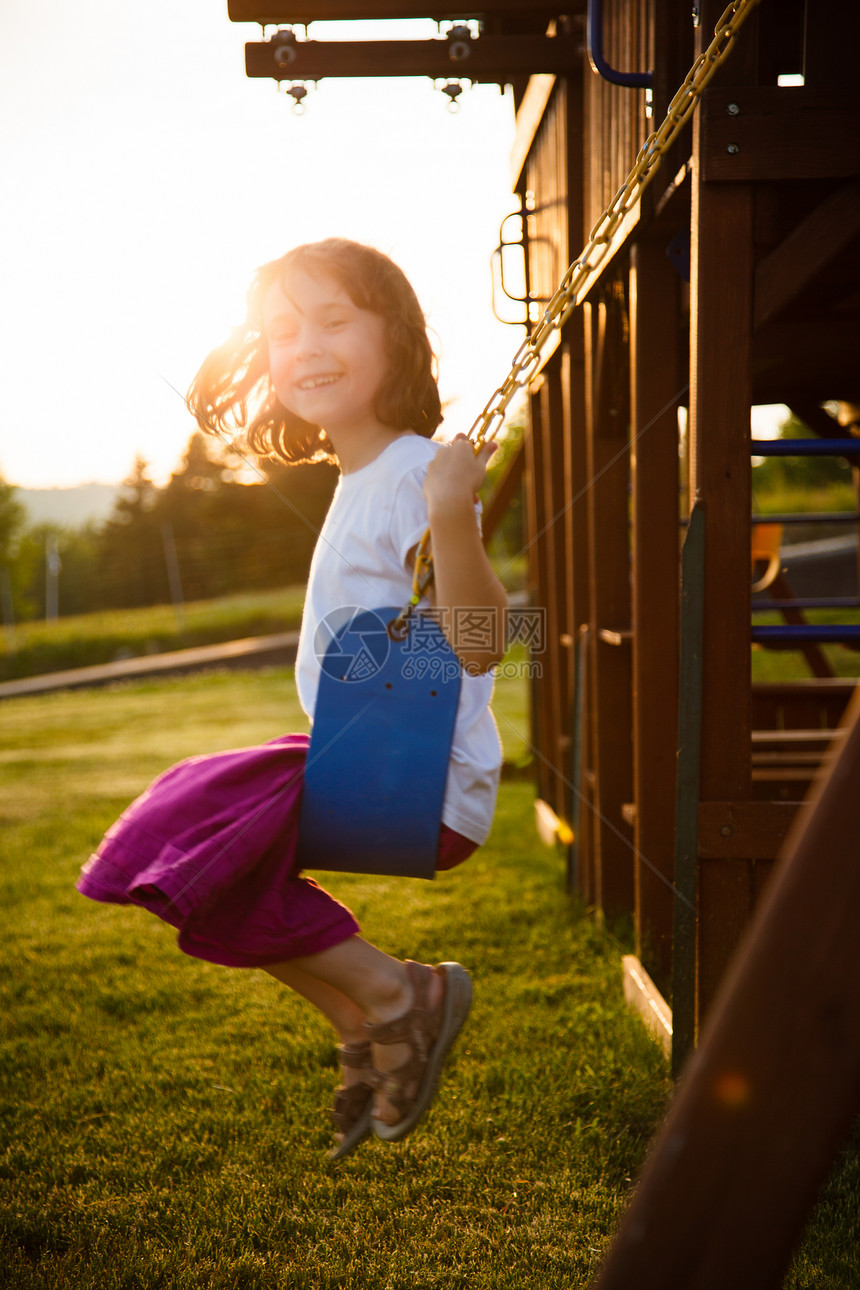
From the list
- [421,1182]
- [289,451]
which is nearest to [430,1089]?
[421,1182]

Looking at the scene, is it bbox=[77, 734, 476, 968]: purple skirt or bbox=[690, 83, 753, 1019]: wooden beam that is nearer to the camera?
bbox=[77, 734, 476, 968]: purple skirt

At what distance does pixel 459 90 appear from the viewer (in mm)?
3867

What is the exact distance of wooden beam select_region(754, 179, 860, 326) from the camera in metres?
2.20

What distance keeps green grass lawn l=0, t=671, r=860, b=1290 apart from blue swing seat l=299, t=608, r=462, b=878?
0.95 meters

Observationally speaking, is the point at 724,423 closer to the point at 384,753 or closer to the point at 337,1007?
the point at 384,753

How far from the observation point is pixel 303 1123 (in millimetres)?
2639

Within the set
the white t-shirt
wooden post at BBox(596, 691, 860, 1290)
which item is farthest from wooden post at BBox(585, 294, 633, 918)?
wooden post at BBox(596, 691, 860, 1290)

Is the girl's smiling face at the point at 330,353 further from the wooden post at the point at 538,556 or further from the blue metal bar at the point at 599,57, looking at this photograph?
the wooden post at the point at 538,556

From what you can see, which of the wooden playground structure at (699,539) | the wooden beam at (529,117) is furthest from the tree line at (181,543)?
the wooden playground structure at (699,539)

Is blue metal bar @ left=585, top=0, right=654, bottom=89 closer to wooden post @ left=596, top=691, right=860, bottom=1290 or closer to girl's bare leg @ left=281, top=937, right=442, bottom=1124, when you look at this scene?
girl's bare leg @ left=281, top=937, right=442, bottom=1124

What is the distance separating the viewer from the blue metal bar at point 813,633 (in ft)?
8.80

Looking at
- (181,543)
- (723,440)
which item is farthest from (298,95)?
(181,543)

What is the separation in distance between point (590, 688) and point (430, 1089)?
259 centimetres

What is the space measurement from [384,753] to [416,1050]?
2.00ft
